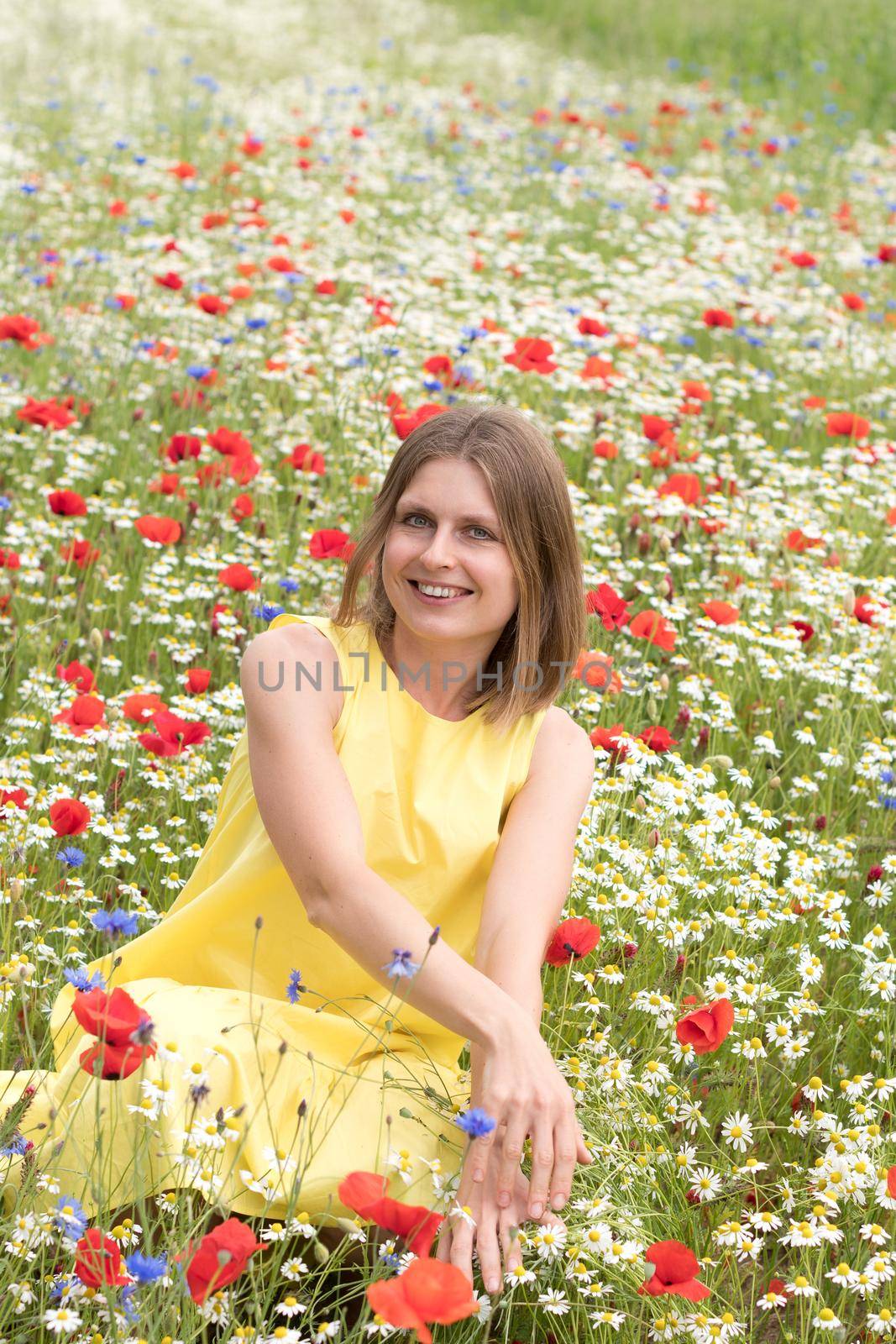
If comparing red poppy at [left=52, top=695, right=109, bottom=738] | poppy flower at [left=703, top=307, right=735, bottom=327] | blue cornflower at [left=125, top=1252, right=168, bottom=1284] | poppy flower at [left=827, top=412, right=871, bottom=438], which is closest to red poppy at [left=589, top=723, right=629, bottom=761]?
red poppy at [left=52, top=695, right=109, bottom=738]

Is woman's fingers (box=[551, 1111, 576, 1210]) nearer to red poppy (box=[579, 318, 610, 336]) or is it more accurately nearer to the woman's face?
the woman's face

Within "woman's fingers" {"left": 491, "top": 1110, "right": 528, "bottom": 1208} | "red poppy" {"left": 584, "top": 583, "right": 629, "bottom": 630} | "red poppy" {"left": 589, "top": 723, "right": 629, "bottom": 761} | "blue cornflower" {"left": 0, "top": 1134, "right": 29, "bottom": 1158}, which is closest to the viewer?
"blue cornflower" {"left": 0, "top": 1134, "right": 29, "bottom": 1158}

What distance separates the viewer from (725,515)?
165 inches

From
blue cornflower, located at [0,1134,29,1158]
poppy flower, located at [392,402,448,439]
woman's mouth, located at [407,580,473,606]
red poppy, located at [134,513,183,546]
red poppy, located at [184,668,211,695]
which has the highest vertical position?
woman's mouth, located at [407,580,473,606]

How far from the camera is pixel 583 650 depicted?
2.91 metres

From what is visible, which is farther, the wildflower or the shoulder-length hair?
the shoulder-length hair

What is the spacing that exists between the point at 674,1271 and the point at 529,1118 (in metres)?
0.32

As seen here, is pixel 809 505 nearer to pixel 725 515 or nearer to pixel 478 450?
pixel 725 515

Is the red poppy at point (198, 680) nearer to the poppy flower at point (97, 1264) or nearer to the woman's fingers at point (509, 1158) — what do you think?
the woman's fingers at point (509, 1158)

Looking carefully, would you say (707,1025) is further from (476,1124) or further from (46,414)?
(46,414)

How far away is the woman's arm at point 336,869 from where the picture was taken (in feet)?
6.59

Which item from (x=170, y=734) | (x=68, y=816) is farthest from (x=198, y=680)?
(x=68, y=816)

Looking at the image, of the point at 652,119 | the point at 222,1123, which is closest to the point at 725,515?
the point at 222,1123

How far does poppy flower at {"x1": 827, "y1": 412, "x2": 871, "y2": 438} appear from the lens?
427 centimetres
